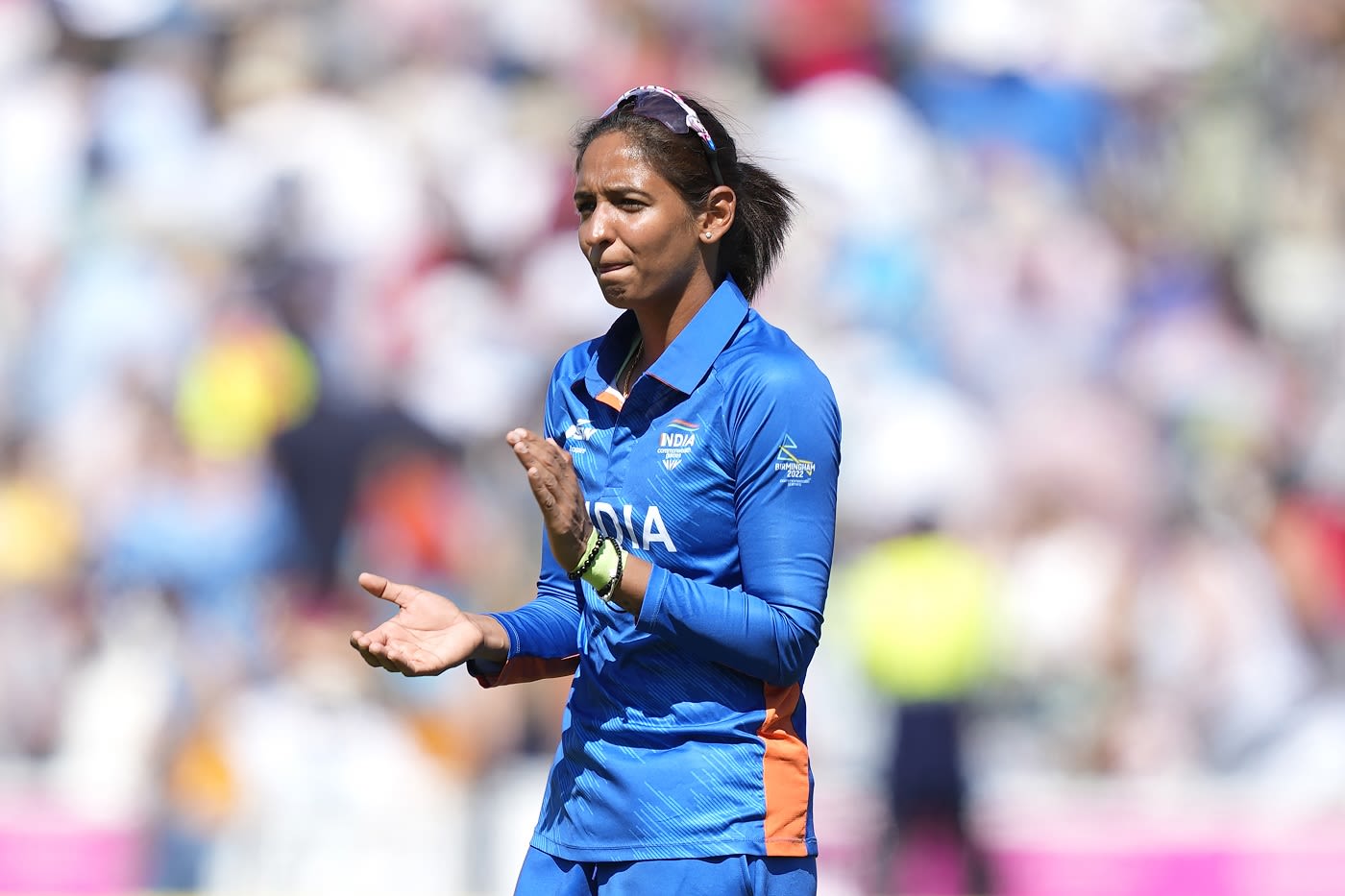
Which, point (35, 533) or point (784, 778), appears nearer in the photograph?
point (784, 778)

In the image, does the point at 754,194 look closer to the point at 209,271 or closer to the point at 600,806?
the point at 600,806

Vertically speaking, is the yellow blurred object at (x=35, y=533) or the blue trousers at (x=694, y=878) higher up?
the yellow blurred object at (x=35, y=533)

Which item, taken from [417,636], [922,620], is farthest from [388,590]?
[922,620]

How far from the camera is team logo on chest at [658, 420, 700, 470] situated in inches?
113

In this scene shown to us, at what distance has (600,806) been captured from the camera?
2.89 meters

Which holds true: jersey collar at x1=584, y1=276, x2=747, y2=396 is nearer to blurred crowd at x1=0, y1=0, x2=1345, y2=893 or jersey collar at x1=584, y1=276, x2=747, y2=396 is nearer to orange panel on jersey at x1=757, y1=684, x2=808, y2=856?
orange panel on jersey at x1=757, y1=684, x2=808, y2=856

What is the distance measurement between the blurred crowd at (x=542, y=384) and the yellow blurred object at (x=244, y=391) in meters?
0.02

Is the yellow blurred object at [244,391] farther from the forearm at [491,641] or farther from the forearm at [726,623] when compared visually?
the forearm at [726,623]

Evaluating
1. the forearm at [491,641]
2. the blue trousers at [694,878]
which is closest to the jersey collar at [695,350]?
the forearm at [491,641]

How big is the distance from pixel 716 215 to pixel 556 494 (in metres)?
0.62

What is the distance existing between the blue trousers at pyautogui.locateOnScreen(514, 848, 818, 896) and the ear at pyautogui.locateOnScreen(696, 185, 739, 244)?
0.99 metres

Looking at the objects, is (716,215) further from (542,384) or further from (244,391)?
(244,391)

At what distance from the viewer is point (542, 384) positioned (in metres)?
9.33

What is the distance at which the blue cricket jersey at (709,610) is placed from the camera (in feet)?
9.19
